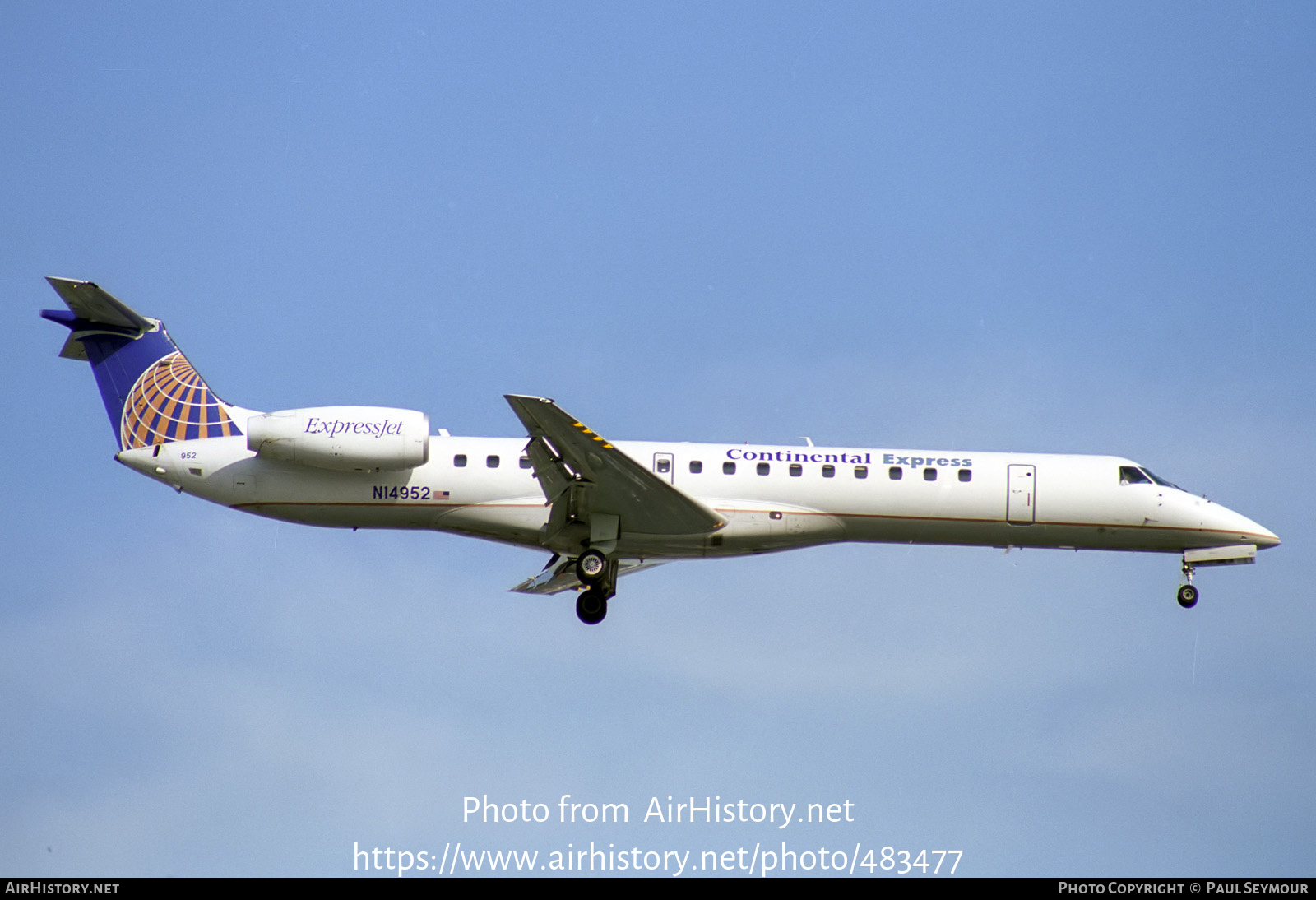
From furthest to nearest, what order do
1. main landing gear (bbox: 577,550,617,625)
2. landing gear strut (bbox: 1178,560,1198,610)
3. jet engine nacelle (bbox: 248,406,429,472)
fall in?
1. landing gear strut (bbox: 1178,560,1198,610)
2. main landing gear (bbox: 577,550,617,625)
3. jet engine nacelle (bbox: 248,406,429,472)

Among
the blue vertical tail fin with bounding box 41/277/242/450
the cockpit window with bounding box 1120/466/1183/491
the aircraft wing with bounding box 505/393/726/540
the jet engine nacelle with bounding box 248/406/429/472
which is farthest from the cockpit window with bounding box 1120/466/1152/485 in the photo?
the blue vertical tail fin with bounding box 41/277/242/450

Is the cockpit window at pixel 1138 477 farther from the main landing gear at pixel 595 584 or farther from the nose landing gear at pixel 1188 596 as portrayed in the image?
the main landing gear at pixel 595 584

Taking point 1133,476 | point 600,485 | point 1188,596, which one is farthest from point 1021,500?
point 600,485

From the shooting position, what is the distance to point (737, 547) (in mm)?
23297

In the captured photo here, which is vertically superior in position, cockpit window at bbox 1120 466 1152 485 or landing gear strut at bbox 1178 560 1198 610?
cockpit window at bbox 1120 466 1152 485

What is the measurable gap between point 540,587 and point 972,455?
804 cm

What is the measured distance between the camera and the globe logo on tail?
23500 mm

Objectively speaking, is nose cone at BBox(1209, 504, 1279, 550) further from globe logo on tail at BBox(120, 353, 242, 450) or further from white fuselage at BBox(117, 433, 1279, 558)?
globe logo on tail at BBox(120, 353, 242, 450)

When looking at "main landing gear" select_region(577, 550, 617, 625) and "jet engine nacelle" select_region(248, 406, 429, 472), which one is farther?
"main landing gear" select_region(577, 550, 617, 625)

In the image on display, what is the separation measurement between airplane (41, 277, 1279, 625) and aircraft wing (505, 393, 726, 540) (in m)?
0.03
